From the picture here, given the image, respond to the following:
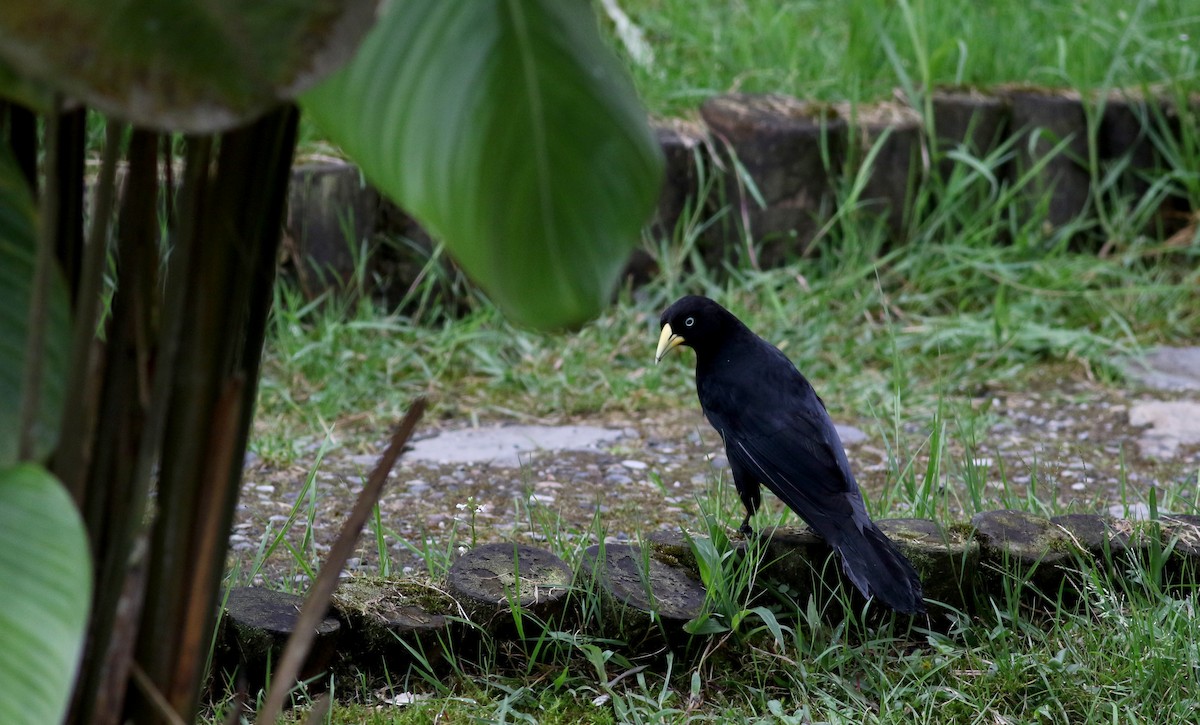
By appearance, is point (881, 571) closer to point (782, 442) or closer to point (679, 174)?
point (782, 442)

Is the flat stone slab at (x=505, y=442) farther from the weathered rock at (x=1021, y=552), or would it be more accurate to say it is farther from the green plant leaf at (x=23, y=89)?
the green plant leaf at (x=23, y=89)

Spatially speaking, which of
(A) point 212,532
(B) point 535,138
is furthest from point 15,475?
(B) point 535,138

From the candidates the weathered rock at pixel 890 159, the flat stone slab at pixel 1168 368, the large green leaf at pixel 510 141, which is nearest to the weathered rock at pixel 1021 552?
the large green leaf at pixel 510 141

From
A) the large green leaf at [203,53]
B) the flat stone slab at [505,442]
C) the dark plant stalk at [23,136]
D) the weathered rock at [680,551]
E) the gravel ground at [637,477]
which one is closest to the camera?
the large green leaf at [203,53]

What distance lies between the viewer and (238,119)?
70cm

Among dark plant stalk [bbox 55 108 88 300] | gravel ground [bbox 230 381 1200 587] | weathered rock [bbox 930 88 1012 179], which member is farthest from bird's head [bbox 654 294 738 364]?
dark plant stalk [bbox 55 108 88 300]

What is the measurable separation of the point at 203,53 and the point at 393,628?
1279 millimetres

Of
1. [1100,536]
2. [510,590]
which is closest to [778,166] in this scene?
[1100,536]

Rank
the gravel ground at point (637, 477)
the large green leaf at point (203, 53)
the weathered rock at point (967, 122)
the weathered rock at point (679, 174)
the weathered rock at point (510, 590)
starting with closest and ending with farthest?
the large green leaf at point (203, 53), the weathered rock at point (510, 590), the gravel ground at point (637, 477), the weathered rock at point (679, 174), the weathered rock at point (967, 122)

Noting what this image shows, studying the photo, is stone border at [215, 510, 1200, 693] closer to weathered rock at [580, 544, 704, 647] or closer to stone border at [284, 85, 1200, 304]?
weathered rock at [580, 544, 704, 647]

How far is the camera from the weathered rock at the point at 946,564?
2068 millimetres

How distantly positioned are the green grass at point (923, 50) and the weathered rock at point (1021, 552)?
2.36 m

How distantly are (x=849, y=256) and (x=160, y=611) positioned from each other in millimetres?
3502

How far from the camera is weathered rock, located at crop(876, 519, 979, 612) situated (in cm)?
207
